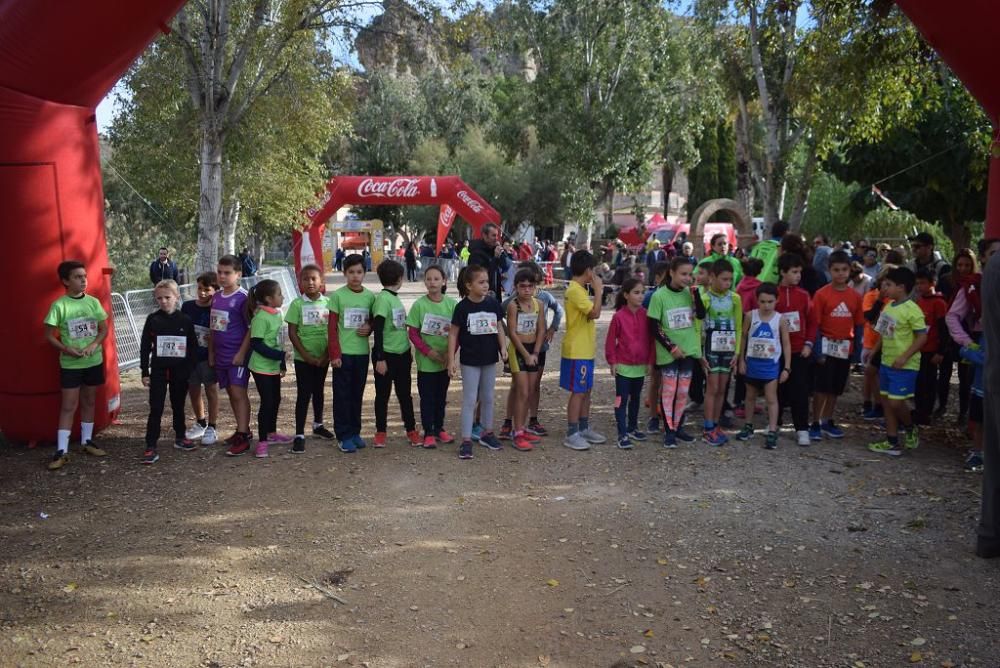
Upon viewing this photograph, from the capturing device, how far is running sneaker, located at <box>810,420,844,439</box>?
24.2 feet

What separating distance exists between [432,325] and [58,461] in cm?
316

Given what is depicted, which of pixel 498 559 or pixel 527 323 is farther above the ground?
pixel 527 323

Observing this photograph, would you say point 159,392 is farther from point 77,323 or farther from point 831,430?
point 831,430

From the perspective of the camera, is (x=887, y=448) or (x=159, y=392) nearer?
(x=159, y=392)

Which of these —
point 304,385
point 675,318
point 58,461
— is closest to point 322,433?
point 304,385

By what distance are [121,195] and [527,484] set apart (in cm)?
2773

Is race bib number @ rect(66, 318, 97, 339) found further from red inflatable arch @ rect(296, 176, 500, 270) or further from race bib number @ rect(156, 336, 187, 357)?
red inflatable arch @ rect(296, 176, 500, 270)

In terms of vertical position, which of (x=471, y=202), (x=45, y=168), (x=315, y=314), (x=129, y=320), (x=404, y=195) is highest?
(x=404, y=195)

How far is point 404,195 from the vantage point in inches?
787

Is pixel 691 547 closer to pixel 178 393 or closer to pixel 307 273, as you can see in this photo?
pixel 307 273

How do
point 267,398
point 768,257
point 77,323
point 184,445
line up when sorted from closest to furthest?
point 77,323 → point 267,398 → point 184,445 → point 768,257

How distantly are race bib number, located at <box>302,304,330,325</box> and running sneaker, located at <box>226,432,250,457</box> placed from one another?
109 centimetres

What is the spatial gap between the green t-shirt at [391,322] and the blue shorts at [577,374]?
1373 mm

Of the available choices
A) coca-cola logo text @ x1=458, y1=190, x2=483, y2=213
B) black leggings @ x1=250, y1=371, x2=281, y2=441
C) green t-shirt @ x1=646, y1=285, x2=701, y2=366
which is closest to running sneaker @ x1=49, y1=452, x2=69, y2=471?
black leggings @ x1=250, y1=371, x2=281, y2=441
